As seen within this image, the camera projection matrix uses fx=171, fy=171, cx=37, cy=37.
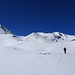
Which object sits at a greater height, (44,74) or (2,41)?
(2,41)

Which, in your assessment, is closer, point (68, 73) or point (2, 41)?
point (68, 73)

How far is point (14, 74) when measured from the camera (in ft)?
43.0

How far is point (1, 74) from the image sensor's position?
13516mm

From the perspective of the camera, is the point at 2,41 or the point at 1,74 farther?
the point at 2,41

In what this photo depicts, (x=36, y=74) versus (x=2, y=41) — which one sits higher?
(x=2, y=41)

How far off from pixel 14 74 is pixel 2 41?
179472mm

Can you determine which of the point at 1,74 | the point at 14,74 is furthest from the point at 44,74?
the point at 1,74

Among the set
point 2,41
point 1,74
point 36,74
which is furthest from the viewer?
point 2,41

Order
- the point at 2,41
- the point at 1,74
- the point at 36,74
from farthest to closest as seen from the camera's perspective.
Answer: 1. the point at 2,41
2. the point at 1,74
3. the point at 36,74

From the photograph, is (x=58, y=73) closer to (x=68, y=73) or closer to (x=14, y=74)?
(x=68, y=73)

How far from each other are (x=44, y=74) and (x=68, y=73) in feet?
6.27

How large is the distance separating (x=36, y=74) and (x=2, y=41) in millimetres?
180261

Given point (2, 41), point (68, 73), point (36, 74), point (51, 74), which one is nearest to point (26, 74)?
point (36, 74)

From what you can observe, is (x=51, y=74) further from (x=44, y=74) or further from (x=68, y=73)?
(x=68, y=73)
